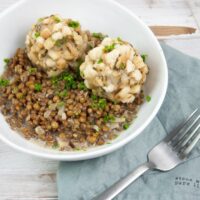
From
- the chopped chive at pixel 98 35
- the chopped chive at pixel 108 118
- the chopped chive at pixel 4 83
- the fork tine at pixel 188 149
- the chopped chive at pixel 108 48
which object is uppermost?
the chopped chive at pixel 108 48

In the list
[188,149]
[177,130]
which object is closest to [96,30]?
[177,130]

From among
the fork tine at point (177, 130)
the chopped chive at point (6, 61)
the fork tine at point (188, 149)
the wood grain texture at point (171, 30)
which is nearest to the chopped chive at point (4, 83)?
the chopped chive at point (6, 61)

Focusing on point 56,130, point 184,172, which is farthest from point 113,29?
point 184,172

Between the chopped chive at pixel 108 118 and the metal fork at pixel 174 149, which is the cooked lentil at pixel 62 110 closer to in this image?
the chopped chive at pixel 108 118

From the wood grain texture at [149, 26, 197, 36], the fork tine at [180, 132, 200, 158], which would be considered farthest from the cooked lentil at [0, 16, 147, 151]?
the wood grain texture at [149, 26, 197, 36]

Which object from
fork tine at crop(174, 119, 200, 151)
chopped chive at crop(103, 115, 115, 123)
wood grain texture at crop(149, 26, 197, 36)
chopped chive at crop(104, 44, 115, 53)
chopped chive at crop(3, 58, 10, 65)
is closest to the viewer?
chopped chive at crop(104, 44, 115, 53)

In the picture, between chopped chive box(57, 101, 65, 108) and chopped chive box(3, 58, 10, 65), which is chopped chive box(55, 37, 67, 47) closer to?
chopped chive box(57, 101, 65, 108)
